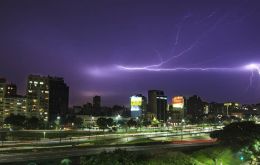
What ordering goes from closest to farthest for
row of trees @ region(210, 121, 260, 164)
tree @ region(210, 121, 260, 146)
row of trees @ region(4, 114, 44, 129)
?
row of trees @ region(210, 121, 260, 164), tree @ region(210, 121, 260, 146), row of trees @ region(4, 114, 44, 129)

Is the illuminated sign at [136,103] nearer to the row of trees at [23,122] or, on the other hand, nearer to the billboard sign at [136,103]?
the billboard sign at [136,103]

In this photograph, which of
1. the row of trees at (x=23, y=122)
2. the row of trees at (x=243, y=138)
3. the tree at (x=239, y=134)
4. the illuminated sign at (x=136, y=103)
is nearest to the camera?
the row of trees at (x=243, y=138)

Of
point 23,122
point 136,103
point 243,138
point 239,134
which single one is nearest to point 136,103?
point 136,103

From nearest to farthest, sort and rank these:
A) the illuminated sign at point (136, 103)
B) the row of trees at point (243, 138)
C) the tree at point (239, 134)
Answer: the row of trees at point (243, 138)
the tree at point (239, 134)
the illuminated sign at point (136, 103)

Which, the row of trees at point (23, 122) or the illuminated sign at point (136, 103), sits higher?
the illuminated sign at point (136, 103)

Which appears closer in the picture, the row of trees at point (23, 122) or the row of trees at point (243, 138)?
the row of trees at point (243, 138)

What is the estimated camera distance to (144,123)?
190 meters

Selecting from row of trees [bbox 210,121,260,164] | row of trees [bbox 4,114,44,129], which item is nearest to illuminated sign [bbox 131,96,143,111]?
row of trees [bbox 4,114,44,129]

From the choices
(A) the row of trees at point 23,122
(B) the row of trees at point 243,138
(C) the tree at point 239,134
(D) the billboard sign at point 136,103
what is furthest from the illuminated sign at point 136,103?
(C) the tree at point 239,134

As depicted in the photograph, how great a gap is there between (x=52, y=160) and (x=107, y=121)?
103383 mm

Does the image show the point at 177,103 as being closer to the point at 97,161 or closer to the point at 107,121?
the point at 107,121

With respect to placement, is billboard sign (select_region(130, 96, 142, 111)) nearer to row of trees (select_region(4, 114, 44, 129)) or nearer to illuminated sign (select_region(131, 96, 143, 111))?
illuminated sign (select_region(131, 96, 143, 111))

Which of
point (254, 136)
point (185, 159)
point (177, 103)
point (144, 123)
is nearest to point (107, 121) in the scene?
point (177, 103)

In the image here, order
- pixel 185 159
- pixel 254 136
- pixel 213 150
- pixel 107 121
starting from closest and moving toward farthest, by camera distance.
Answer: pixel 185 159 → pixel 213 150 → pixel 254 136 → pixel 107 121
